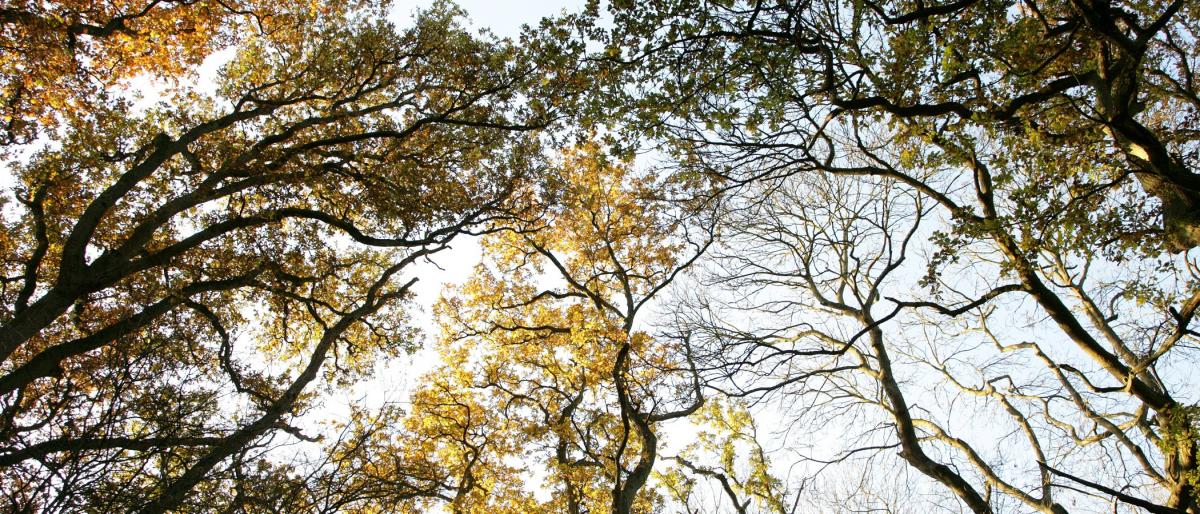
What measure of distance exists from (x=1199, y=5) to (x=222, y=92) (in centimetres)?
1355

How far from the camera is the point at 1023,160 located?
5984 millimetres

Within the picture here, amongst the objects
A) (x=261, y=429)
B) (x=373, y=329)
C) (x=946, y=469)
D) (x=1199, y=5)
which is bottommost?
(x=261, y=429)

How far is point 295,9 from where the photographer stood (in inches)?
436

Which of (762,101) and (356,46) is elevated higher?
(356,46)

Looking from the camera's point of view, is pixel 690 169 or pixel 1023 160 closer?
pixel 1023 160

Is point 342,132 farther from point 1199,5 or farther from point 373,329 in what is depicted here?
point 1199,5

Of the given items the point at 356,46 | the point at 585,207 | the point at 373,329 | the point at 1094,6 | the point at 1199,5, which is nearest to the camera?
the point at 1094,6

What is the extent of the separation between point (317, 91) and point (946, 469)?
11.8 meters

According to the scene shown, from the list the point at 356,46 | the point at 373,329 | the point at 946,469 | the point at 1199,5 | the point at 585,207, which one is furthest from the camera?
the point at 585,207

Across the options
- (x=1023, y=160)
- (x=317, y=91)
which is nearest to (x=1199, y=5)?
(x=1023, y=160)

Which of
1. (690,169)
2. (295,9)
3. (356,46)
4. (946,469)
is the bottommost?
(946,469)

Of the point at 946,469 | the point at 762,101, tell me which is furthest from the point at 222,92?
the point at 946,469

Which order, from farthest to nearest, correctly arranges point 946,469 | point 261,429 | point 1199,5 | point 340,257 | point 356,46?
point 340,257, point 356,46, point 946,469, point 1199,5, point 261,429

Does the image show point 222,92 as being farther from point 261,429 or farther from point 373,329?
point 261,429
